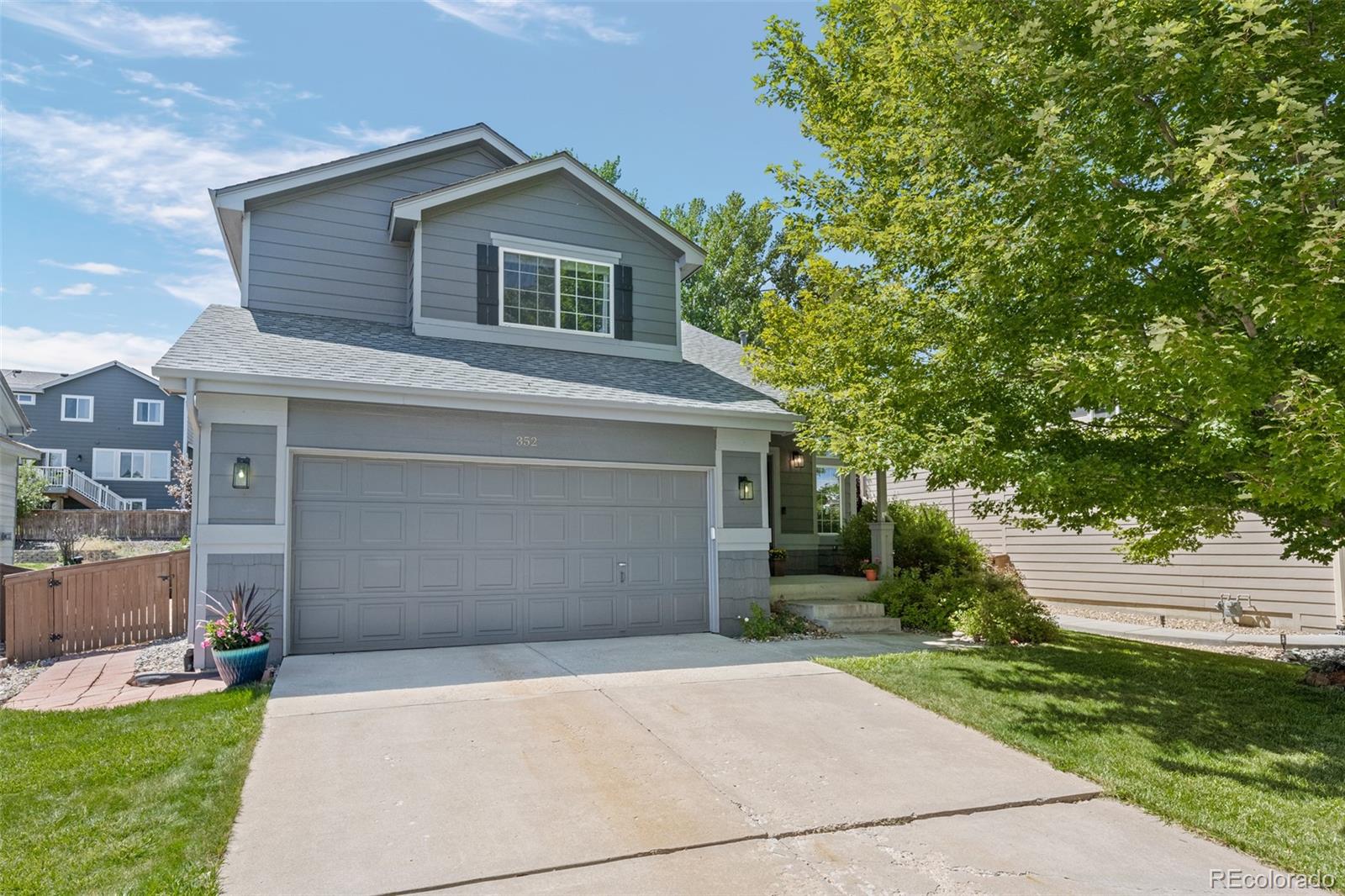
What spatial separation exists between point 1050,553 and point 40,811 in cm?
1608

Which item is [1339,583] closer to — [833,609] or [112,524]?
[833,609]

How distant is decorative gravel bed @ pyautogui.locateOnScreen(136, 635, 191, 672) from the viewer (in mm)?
8000

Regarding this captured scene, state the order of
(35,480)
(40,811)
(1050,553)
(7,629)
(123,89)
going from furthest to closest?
(35,480)
(1050,553)
(123,89)
(7,629)
(40,811)

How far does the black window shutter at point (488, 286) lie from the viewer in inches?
432

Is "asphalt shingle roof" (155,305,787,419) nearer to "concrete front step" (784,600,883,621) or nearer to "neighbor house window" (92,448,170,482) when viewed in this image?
"concrete front step" (784,600,883,621)

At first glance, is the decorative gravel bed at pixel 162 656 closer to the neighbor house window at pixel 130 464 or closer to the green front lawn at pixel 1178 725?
the green front lawn at pixel 1178 725

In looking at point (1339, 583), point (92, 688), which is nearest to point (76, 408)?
point (92, 688)

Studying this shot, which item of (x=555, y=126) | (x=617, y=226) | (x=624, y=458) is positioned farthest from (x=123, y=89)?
(x=555, y=126)

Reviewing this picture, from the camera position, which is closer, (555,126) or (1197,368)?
(1197,368)

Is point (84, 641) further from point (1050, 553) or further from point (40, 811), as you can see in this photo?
point (1050, 553)

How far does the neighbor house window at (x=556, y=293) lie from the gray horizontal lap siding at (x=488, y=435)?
238 centimetres

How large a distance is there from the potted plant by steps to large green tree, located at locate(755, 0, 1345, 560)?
6163mm

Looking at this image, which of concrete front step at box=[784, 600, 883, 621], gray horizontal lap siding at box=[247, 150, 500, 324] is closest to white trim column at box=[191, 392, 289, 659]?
gray horizontal lap siding at box=[247, 150, 500, 324]

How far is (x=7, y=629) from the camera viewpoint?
28.3ft
